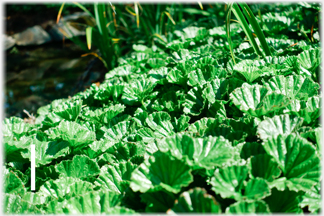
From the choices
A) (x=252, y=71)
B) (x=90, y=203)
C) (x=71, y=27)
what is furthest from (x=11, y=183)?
(x=71, y=27)

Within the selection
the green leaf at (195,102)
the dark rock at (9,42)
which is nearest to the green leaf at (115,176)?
the green leaf at (195,102)

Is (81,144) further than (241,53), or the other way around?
(241,53)

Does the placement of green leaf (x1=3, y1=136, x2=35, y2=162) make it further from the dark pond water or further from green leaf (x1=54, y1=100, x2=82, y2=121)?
the dark pond water

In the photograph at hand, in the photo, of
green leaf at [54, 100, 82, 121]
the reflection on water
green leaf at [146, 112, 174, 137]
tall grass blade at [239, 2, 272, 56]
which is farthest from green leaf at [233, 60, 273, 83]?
the reflection on water

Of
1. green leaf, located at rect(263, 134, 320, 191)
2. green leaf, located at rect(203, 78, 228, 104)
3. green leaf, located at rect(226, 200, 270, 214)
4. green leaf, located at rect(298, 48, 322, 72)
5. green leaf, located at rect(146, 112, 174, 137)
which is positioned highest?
green leaf, located at rect(298, 48, 322, 72)

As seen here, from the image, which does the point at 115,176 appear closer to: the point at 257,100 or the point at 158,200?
the point at 158,200

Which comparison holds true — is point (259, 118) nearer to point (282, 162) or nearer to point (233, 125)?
point (233, 125)

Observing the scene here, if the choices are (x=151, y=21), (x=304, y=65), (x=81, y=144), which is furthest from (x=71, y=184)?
(x=151, y=21)

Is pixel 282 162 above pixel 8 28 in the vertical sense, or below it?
below
